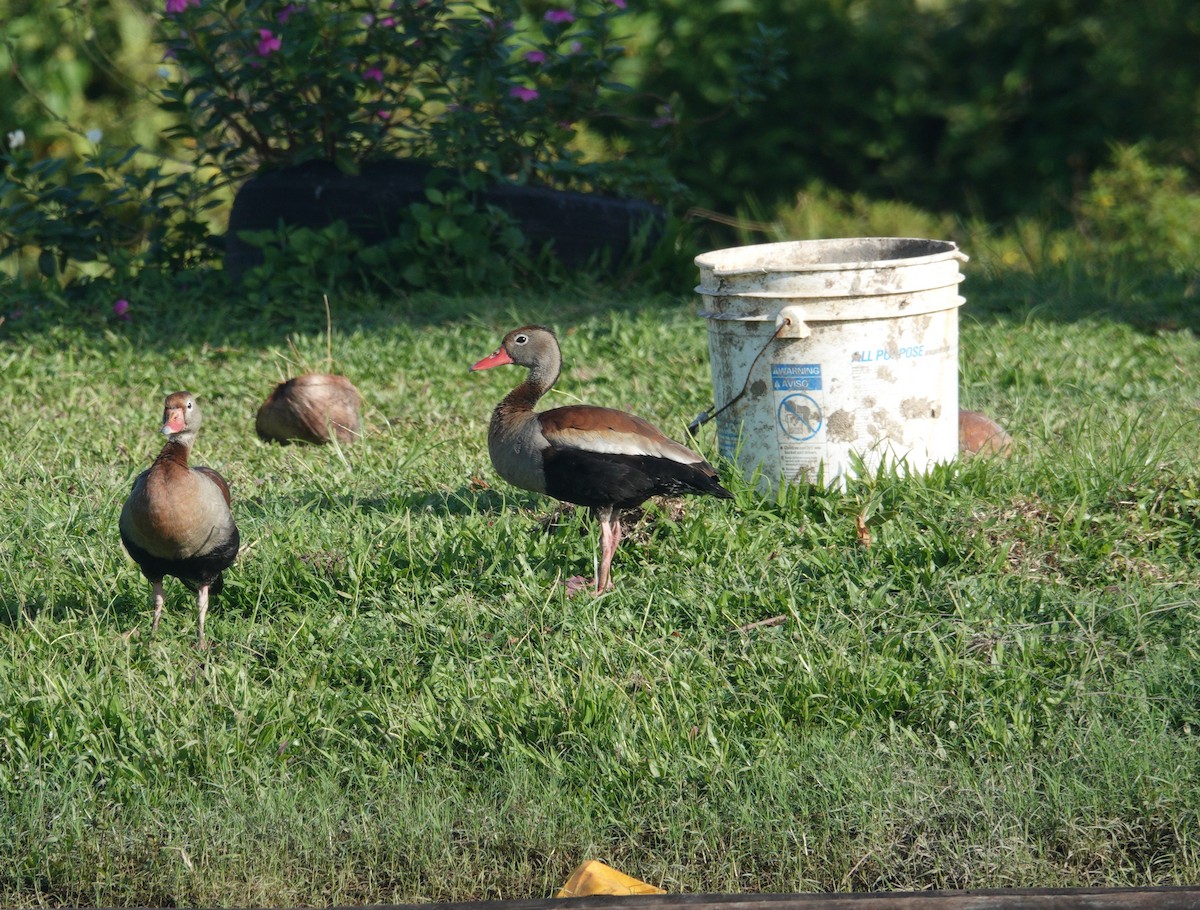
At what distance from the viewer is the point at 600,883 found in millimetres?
3145

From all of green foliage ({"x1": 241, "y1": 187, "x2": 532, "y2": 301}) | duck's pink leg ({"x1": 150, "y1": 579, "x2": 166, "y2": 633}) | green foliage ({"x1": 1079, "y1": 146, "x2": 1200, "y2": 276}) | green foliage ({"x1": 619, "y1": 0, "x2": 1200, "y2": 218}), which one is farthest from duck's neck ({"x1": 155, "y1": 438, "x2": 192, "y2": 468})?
green foliage ({"x1": 619, "y1": 0, "x2": 1200, "y2": 218})

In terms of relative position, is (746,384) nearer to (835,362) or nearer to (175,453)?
(835,362)

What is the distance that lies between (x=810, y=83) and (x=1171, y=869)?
1092 centimetres

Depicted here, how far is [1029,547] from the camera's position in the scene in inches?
181

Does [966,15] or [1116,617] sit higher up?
[966,15]

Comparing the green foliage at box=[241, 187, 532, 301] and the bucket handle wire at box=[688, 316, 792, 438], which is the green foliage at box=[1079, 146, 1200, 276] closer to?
the green foliage at box=[241, 187, 532, 301]

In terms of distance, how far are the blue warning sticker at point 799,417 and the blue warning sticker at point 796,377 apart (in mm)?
33

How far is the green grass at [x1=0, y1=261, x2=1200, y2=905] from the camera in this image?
3377mm

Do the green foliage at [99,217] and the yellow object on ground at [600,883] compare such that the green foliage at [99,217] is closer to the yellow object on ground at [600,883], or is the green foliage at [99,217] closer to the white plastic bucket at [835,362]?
the white plastic bucket at [835,362]

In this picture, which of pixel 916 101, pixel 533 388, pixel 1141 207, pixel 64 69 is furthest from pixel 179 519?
pixel 916 101

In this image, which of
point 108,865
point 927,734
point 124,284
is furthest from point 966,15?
point 108,865

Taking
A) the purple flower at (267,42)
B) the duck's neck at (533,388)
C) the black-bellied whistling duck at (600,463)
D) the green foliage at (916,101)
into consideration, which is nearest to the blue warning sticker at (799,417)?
the black-bellied whistling duck at (600,463)

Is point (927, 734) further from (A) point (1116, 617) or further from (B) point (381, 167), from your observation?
(B) point (381, 167)

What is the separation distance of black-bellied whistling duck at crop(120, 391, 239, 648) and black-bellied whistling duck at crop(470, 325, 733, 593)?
98 centimetres
